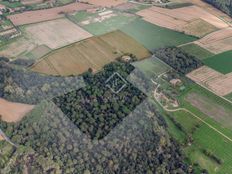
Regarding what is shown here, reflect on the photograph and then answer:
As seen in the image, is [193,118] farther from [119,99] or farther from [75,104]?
[75,104]

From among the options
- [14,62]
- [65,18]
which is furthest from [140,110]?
[65,18]

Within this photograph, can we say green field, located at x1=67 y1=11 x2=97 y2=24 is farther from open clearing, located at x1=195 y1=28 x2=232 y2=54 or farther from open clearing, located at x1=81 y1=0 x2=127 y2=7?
open clearing, located at x1=195 y1=28 x2=232 y2=54

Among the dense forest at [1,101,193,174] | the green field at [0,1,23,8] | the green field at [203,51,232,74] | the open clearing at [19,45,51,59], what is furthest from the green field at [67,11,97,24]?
the dense forest at [1,101,193,174]

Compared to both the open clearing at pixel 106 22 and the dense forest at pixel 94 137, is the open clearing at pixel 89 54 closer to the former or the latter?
the open clearing at pixel 106 22

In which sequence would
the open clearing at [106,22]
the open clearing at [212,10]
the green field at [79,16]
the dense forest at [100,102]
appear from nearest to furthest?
1. the dense forest at [100,102]
2. the open clearing at [106,22]
3. the green field at [79,16]
4. the open clearing at [212,10]

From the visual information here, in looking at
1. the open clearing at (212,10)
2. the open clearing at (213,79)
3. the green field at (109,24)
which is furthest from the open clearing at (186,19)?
the open clearing at (213,79)

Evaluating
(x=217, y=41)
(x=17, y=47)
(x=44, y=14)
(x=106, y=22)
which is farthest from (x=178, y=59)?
(x=44, y=14)
